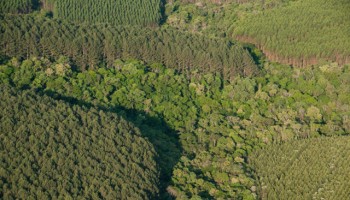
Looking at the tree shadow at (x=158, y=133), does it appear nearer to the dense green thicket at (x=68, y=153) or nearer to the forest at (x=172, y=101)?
the forest at (x=172, y=101)

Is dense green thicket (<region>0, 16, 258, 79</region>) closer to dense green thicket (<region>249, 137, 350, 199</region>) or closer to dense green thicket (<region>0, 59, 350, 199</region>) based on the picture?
dense green thicket (<region>0, 59, 350, 199</region>)

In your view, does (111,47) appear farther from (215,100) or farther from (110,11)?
(110,11)

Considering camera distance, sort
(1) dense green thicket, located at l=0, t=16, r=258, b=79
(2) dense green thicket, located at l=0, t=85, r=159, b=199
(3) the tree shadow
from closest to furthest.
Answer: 1. (2) dense green thicket, located at l=0, t=85, r=159, b=199
2. (3) the tree shadow
3. (1) dense green thicket, located at l=0, t=16, r=258, b=79

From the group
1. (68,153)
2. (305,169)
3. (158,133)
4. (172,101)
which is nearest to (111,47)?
(172,101)

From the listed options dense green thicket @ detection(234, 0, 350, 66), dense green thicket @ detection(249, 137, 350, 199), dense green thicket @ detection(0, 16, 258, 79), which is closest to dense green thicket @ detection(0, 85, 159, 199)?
dense green thicket @ detection(249, 137, 350, 199)

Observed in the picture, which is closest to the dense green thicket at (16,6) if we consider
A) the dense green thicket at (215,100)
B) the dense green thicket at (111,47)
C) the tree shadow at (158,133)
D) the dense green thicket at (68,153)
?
the dense green thicket at (111,47)

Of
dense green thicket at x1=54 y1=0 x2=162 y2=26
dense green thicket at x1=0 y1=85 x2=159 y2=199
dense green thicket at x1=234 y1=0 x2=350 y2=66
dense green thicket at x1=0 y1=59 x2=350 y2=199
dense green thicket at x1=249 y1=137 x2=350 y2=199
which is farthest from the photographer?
dense green thicket at x1=54 y1=0 x2=162 y2=26

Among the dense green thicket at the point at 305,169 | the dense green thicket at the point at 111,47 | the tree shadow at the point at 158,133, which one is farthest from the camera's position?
the dense green thicket at the point at 111,47
